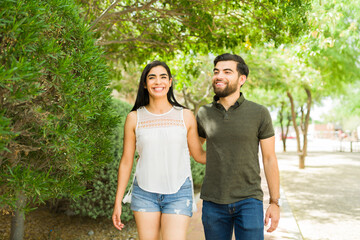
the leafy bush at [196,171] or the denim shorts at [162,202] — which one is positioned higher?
the denim shorts at [162,202]

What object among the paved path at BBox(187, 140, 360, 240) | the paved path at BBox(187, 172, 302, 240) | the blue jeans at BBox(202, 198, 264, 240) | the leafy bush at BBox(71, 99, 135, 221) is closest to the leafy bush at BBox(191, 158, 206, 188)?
the paved path at BBox(187, 140, 360, 240)

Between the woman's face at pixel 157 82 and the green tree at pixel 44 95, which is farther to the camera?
the woman's face at pixel 157 82

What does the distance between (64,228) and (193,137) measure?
3.99 m

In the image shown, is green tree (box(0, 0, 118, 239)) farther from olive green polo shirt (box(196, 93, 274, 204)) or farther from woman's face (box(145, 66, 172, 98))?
olive green polo shirt (box(196, 93, 274, 204))

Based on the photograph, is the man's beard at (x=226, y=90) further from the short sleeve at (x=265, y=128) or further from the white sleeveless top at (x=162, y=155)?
the white sleeveless top at (x=162, y=155)

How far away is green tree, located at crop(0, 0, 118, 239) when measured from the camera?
1.89 meters

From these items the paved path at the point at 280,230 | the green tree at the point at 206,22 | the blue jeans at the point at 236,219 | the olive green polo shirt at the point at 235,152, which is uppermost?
the green tree at the point at 206,22

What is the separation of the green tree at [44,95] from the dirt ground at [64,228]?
3117 mm

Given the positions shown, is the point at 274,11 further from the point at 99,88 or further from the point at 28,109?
the point at 28,109

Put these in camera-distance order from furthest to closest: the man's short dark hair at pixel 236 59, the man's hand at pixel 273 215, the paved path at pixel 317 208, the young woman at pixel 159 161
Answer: the paved path at pixel 317 208
the man's short dark hair at pixel 236 59
the man's hand at pixel 273 215
the young woman at pixel 159 161

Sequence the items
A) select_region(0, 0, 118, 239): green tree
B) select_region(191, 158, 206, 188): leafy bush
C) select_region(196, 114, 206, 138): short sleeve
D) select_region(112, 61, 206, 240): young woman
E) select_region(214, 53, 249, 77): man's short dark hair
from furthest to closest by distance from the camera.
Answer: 1. select_region(191, 158, 206, 188): leafy bush
2. select_region(196, 114, 206, 138): short sleeve
3. select_region(214, 53, 249, 77): man's short dark hair
4. select_region(112, 61, 206, 240): young woman
5. select_region(0, 0, 118, 239): green tree

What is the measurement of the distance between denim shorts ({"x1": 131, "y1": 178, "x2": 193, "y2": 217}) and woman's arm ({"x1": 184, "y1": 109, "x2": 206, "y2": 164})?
466mm

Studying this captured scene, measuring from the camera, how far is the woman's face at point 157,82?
9.86 feet

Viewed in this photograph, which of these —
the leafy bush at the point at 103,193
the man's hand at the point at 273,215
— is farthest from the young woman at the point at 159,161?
the leafy bush at the point at 103,193
